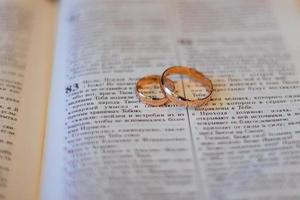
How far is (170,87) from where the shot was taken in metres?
0.63

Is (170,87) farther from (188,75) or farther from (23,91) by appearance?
(23,91)

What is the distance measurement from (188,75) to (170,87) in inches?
1.9

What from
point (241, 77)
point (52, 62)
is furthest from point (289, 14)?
point (52, 62)

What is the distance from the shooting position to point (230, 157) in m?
0.56

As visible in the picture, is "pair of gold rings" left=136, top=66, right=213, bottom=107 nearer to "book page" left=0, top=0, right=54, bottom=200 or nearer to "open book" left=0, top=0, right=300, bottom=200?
"open book" left=0, top=0, right=300, bottom=200

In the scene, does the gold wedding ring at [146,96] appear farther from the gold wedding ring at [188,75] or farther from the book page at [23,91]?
the book page at [23,91]

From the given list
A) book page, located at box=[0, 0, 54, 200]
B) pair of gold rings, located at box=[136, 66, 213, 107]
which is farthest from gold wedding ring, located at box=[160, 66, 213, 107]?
book page, located at box=[0, 0, 54, 200]

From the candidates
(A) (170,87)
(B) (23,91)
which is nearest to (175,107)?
(A) (170,87)

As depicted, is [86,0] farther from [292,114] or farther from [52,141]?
[292,114]

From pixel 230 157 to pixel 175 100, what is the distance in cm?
11

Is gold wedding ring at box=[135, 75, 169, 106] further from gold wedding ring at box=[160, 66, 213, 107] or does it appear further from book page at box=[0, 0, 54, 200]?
book page at box=[0, 0, 54, 200]

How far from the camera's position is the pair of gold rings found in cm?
→ 61

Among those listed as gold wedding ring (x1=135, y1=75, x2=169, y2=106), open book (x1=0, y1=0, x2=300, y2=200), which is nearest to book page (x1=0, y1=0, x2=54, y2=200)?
open book (x1=0, y1=0, x2=300, y2=200)

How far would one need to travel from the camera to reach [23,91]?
651 mm
